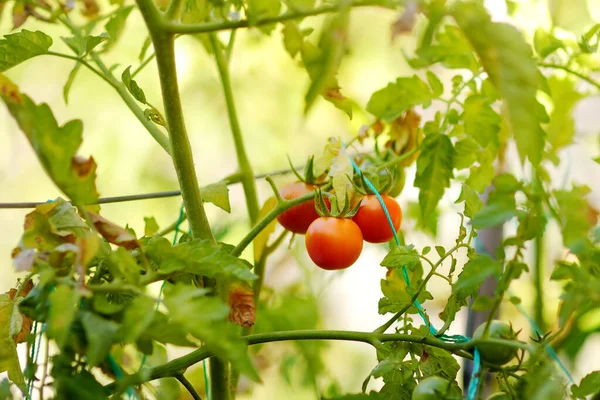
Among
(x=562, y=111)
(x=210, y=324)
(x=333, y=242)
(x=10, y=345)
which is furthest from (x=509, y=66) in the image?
(x=562, y=111)

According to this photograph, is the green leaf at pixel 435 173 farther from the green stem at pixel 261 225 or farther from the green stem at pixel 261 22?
the green stem at pixel 261 22

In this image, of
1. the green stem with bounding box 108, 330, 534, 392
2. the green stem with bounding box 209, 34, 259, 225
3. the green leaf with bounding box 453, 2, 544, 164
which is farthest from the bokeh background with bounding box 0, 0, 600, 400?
the green leaf with bounding box 453, 2, 544, 164

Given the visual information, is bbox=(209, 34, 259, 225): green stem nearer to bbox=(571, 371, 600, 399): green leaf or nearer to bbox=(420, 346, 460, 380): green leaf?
bbox=(420, 346, 460, 380): green leaf

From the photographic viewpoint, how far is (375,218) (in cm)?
82

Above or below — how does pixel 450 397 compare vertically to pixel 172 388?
below

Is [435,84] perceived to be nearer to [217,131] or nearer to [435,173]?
[435,173]

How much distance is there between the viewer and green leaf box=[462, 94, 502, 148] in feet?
2.65

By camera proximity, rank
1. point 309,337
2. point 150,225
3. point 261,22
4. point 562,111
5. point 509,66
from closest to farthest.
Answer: point 509,66, point 261,22, point 309,337, point 150,225, point 562,111

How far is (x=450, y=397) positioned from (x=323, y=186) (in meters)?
0.38

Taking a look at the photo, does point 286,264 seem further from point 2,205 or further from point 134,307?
point 134,307

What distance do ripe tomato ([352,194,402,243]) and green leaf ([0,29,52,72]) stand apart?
1.37ft

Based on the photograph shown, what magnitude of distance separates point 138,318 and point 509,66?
12.6 inches

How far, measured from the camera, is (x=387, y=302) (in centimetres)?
71

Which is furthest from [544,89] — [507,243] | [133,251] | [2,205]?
[2,205]
